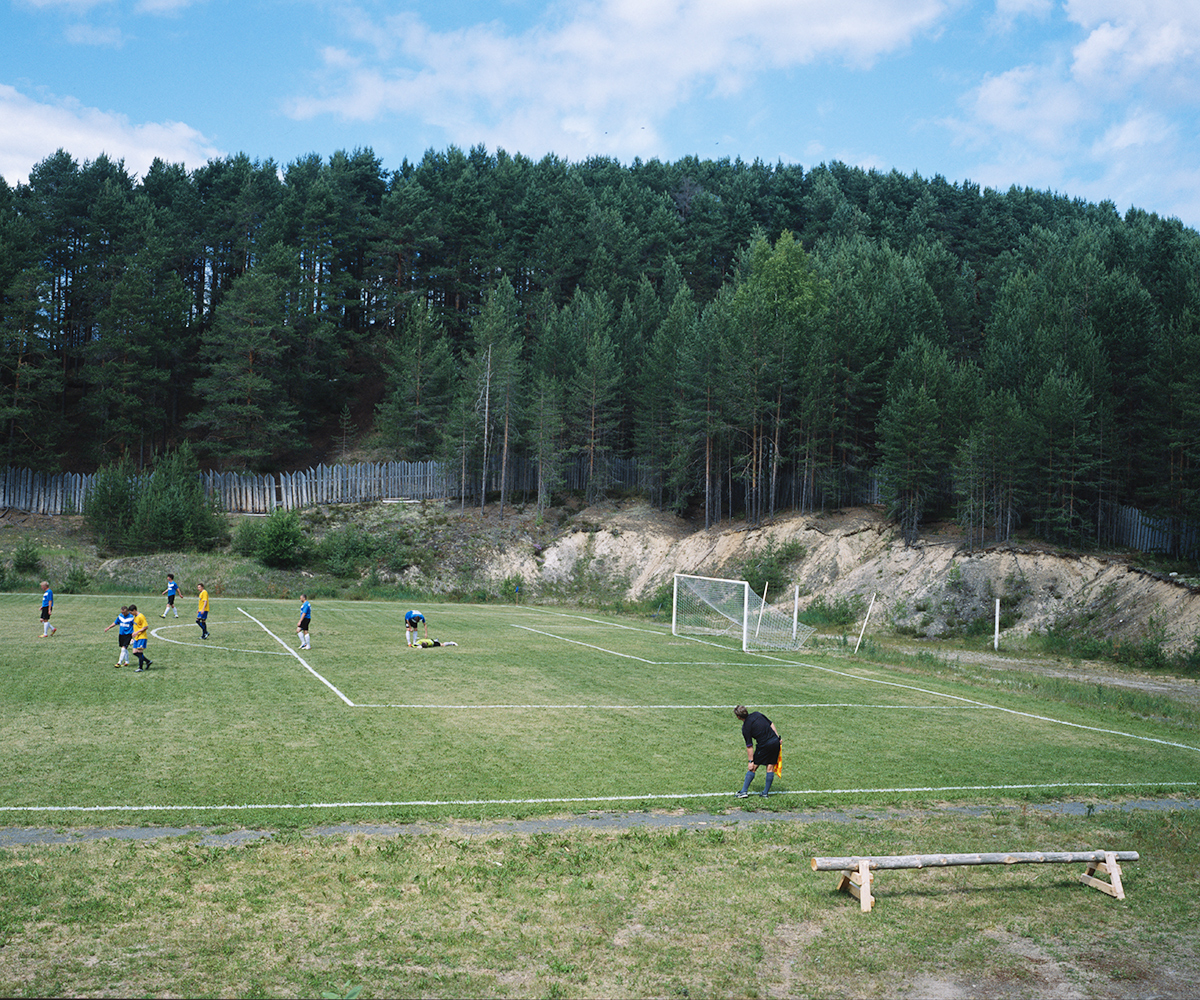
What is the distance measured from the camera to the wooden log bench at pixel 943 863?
10.6 metres

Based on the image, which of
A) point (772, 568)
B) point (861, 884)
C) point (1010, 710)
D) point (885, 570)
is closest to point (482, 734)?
point (861, 884)

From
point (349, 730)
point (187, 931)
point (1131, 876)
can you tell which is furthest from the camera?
point (349, 730)

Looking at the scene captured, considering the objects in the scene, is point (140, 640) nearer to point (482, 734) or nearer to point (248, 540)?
point (482, 734)

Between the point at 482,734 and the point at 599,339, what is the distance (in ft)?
165

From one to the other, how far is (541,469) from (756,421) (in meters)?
16.6

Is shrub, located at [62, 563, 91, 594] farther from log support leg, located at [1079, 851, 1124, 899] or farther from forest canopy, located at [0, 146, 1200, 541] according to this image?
log support leg, located at [1079, 851, 1124, 899]

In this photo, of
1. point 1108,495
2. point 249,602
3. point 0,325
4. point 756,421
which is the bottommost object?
point 249,602

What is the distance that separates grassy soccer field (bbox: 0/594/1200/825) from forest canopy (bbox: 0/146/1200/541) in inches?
919

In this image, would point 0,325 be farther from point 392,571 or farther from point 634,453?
point 634,453

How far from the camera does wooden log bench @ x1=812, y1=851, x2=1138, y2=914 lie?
10555 mm

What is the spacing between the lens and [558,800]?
47.2 ft

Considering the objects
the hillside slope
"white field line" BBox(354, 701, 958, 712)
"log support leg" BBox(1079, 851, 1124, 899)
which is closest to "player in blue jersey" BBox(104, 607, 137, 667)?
"white field line" BBox(354, 701, 958, 712)

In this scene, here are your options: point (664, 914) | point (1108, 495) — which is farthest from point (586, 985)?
point (1108, 495)

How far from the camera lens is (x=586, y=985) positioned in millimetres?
8352
